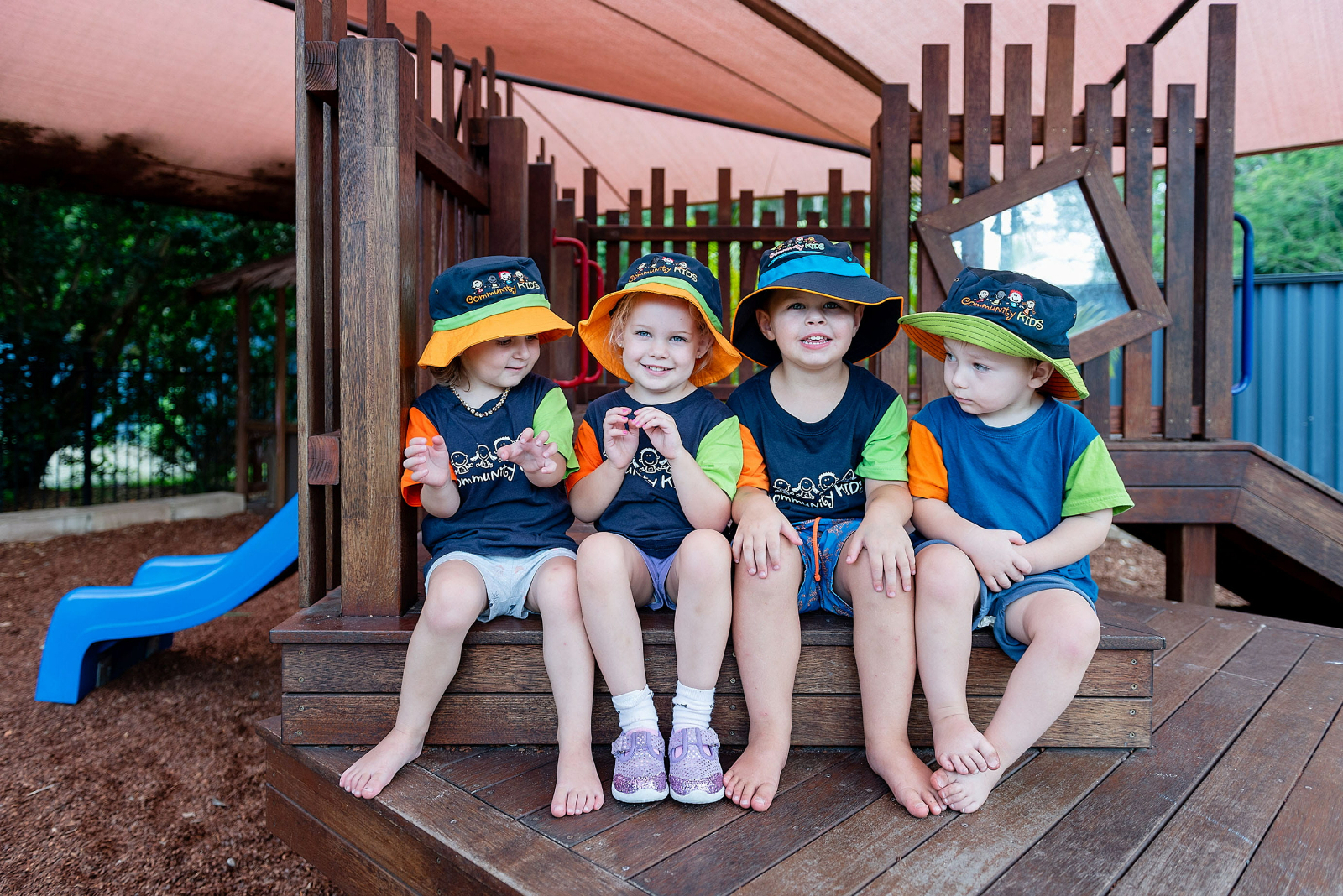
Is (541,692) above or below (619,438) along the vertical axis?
below

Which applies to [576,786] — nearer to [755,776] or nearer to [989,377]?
[755,776]

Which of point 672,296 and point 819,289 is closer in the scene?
point 819,289

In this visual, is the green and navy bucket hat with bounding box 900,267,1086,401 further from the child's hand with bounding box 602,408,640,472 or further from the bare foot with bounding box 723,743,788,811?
the bare foot with bounding box 723,743,788,811

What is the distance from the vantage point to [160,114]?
15.6 ft

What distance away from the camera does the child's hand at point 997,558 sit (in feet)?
5.85

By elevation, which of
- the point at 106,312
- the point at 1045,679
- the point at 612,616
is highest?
the point at 106,312

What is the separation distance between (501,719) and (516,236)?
1.91 metres

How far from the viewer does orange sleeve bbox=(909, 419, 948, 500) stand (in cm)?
195

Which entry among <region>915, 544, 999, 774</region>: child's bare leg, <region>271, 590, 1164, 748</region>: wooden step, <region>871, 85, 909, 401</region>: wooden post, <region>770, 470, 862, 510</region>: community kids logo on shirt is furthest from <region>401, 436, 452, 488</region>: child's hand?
<region>871, 85, 909, 401</region>: wooden post

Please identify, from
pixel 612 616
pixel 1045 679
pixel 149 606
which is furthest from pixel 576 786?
pixel 149 606

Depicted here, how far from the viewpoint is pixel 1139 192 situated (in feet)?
11.1

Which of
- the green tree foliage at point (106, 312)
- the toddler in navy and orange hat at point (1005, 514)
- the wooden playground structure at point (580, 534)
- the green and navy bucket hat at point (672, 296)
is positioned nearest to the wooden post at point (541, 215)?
the wooden playground structure at point (580, 534)

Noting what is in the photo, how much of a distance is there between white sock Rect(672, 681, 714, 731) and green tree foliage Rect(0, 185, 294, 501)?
322 inches

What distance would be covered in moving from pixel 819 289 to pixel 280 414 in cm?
743
